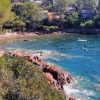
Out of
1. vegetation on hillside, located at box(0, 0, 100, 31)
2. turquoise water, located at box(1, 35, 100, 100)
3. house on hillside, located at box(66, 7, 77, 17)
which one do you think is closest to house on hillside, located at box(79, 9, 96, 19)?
vegetation on hillside, located at box(0, 0, 100, 31)

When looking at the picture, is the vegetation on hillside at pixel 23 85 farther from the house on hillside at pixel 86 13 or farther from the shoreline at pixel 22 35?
the house on hillside at pixel 86 13

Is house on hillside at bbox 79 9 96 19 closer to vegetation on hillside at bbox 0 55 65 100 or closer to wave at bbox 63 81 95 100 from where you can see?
wave at bbox 63 81 95 100

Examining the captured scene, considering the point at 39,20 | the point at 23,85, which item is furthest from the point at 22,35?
the point at 23,85

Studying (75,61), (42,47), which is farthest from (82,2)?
(75,61)

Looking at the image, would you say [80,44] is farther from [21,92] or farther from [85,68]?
[21,92]

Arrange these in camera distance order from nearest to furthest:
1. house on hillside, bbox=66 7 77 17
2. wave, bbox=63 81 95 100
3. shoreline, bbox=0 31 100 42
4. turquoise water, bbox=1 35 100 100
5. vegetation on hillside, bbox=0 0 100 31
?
wave, bbox=63 81 95 100, turquoise water, bbox=1 35 100 100, shoreline, bbox=0 31 100 42, vegetation on hillside, bbox=0 0 100 31, house on hillside, bbox=66 7 77 17

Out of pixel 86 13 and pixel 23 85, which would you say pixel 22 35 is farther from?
pixel 23 85
